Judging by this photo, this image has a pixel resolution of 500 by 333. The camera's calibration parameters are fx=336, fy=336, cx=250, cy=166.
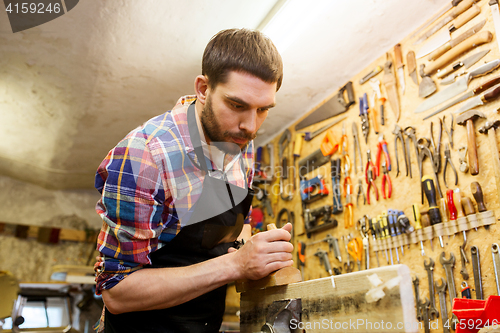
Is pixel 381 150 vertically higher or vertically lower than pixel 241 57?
higher

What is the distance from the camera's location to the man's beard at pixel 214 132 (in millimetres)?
1408

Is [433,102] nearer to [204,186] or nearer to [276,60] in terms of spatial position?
[276,60]

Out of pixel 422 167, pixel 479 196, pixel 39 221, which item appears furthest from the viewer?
pixel 39 221

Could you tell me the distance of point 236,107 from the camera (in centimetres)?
138

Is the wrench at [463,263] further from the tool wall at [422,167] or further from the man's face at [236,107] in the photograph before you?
the man's face at [236,107]

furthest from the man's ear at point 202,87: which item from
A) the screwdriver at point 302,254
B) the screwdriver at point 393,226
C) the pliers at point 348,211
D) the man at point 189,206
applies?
the screwdriver at point 302,254

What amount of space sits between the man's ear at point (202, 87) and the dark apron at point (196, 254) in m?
0.07

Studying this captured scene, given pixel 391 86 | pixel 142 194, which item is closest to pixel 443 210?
pixel 391 86

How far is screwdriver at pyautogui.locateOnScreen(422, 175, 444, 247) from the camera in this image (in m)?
2.23

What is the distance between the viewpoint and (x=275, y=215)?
430 cm

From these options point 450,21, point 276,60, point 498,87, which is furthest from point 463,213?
point 276,60

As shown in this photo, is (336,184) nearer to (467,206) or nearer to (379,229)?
(379,229)

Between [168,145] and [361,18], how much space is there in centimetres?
202

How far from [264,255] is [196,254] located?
1.39 feet
